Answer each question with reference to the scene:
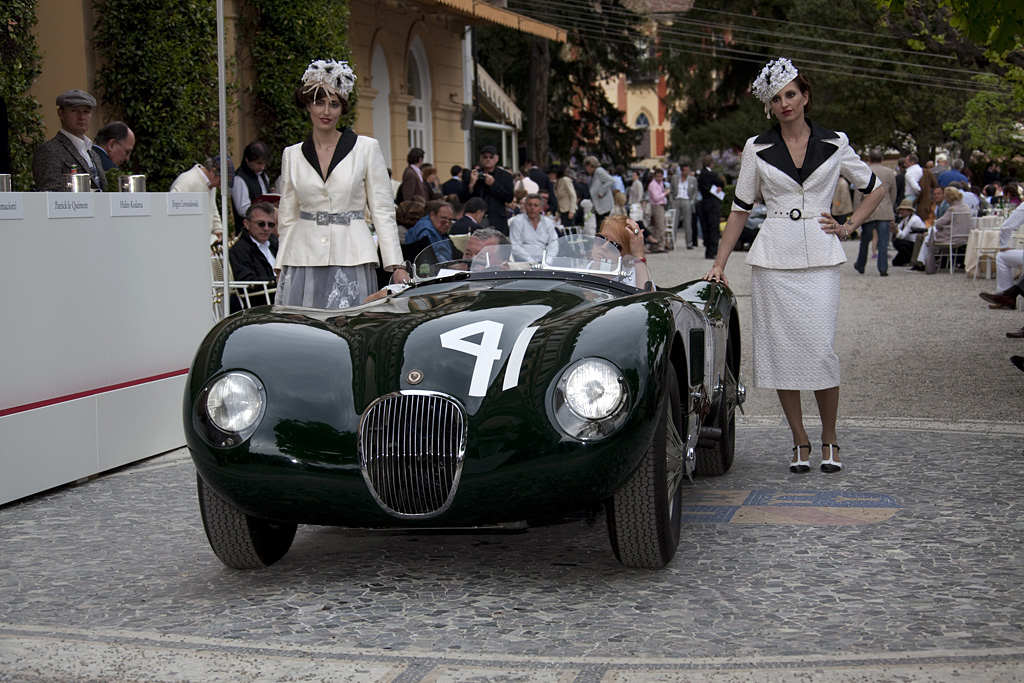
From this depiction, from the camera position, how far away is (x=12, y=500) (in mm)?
5711

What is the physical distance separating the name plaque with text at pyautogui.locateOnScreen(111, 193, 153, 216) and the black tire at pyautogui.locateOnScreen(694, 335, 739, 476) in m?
3.27

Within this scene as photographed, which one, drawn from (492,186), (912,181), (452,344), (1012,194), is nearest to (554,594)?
(452,344)

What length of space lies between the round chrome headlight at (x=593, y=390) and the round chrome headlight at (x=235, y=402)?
106 centimetres

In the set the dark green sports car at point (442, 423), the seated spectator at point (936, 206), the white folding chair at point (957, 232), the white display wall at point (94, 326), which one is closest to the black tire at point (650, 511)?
the dark green sports car at point (442, 423)

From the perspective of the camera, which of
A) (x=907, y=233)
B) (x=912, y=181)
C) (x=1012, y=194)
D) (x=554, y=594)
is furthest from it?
(x=912, y=181)

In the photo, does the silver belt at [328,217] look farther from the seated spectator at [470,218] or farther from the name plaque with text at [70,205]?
the seated spectator at [470,218]

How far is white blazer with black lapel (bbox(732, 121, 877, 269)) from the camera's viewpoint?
6121 mm

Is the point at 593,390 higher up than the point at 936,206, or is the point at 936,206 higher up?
the point at 936,206

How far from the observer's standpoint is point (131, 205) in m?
6.73

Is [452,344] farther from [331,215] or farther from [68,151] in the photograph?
[68,151]

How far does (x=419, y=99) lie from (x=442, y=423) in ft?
61.1

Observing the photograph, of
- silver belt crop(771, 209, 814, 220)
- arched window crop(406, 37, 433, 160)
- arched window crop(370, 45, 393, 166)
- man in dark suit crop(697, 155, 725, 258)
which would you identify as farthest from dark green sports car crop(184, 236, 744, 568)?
man in dark suit crop(697, 155, 725, 258)

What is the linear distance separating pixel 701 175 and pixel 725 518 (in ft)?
63.8

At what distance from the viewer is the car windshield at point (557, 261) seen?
552 centimetres
